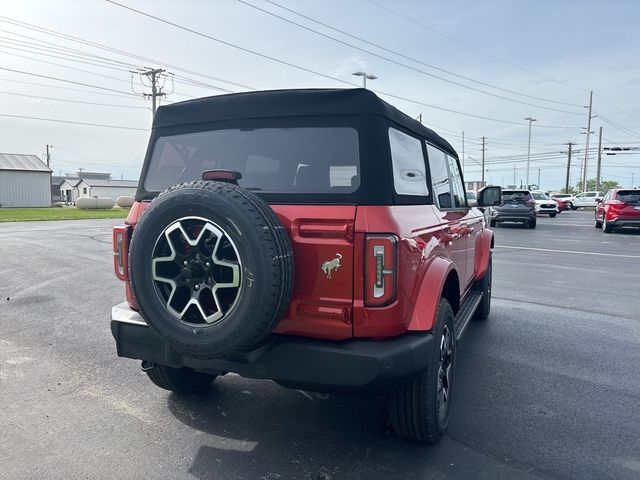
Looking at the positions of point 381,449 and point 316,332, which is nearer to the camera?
point 316,332

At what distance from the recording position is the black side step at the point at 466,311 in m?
3.61

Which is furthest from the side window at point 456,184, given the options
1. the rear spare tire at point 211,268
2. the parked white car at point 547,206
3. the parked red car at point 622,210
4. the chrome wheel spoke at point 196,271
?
the parked white car at point 547,206

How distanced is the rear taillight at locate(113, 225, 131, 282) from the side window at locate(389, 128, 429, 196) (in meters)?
1.71

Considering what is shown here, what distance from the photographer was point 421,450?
283 centimetres

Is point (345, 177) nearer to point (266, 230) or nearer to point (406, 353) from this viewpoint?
point (266, 230)

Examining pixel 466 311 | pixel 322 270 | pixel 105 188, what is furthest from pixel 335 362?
pixel 105 188

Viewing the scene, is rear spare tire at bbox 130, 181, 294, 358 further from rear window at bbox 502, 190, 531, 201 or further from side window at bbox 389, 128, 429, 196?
rear window at bbox 502, 190, 531, 201

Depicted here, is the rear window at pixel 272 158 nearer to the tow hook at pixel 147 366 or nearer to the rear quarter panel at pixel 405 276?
the rear quarter panel at pixel 405 276

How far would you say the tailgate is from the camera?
246cm

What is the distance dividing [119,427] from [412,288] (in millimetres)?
2080

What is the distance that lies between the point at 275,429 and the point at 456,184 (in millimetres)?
2809

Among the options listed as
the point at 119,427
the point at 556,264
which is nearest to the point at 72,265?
the point at 119,427

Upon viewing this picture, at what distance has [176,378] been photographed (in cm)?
345

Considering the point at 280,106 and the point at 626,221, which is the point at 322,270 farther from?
the point at 626,221
